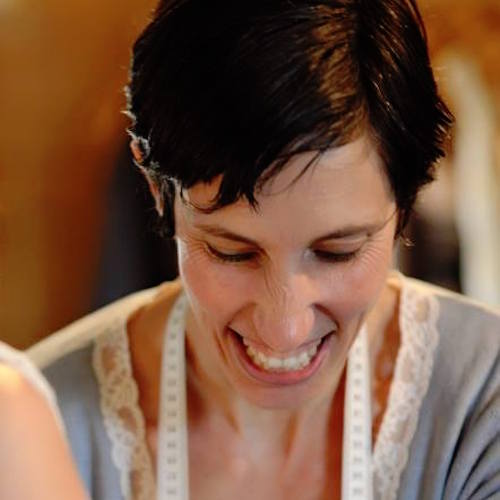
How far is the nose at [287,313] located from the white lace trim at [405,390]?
0.60 ft

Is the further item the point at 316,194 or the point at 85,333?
the point at 85,333

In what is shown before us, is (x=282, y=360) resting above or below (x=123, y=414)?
above

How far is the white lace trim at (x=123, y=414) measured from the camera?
1.20 m

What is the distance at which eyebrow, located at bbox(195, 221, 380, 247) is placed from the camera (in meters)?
1.03

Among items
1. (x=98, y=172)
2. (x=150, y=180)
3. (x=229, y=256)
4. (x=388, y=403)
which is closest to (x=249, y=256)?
(x=229, y=256)

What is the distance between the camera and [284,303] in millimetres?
1052

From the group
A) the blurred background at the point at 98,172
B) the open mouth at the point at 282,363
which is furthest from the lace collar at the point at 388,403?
the blurred background at the point at 98,172

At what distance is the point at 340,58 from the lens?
100 centimetres

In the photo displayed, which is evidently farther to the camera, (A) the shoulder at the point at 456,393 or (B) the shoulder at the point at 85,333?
A: (B) the shoulder at the point at 85,333

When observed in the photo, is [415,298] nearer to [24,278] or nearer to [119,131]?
[119,131]

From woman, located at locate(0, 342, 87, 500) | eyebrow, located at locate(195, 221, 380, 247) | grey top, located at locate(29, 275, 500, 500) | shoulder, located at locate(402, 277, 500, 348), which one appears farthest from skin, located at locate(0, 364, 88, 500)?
shoulder, located at locate(402, 277, 500, 348)

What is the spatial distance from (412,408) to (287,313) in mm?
221

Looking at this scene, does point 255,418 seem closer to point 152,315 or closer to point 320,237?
point 152,315

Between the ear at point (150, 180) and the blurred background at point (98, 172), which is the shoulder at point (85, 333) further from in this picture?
the blurred background at point (98, 172)
